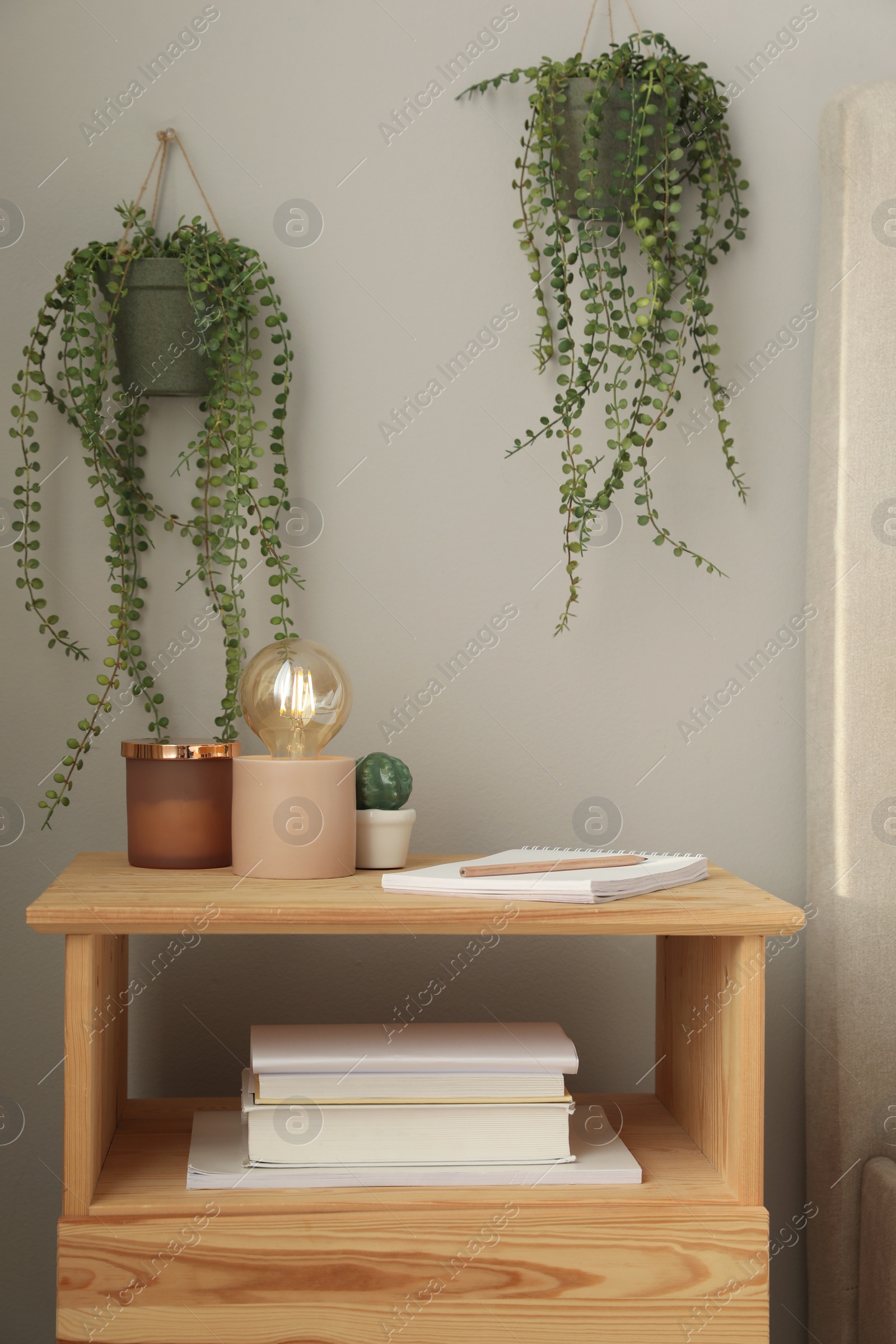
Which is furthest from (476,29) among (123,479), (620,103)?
(123,479)

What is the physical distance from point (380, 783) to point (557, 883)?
293mm

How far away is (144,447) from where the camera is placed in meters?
1.61

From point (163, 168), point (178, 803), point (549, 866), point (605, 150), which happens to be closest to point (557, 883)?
A: point (549, 866)

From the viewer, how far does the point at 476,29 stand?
5.51 ft

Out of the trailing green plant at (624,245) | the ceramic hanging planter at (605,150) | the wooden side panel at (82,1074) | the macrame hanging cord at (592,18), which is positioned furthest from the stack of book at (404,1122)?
the macrame hanging cord at (592,18)

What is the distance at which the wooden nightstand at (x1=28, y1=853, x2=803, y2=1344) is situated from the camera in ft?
3.66

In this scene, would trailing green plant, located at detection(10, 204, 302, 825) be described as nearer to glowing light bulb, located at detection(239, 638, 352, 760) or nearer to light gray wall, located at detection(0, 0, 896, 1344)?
light gray wall, located at detection(0, 0, 896, 1344)

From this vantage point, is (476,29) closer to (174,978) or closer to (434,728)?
(434,728)

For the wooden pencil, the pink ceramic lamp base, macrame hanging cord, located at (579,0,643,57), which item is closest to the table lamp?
the pink ceramic lamp base

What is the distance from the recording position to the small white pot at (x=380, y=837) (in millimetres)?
1369

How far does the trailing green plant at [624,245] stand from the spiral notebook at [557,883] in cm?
42

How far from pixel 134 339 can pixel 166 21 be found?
0.51 m

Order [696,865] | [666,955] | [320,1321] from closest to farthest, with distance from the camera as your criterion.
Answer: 1. [320,1321]
2. [696,865]
3. [666,955]

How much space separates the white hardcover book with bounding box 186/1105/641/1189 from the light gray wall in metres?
0.44
